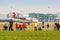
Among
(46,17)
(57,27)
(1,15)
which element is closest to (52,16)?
(46,17)

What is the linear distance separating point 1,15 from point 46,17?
28.7 m

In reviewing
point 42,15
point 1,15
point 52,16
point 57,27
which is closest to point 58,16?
point 52,16

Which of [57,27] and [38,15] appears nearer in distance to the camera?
[57,27]

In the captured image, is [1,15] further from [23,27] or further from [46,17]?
[23,27]

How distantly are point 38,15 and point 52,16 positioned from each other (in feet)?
37.8

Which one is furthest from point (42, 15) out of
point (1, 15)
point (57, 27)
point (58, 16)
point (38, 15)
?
point (57, 27)

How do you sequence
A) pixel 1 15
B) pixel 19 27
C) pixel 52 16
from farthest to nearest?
pixel 52 16 → pixel 1 15 → pixel 19 27

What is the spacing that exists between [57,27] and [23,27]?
435 cm

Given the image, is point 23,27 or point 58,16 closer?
point 23,27

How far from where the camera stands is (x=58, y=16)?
13225 centimetres

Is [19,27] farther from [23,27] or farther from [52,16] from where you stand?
[52,16]

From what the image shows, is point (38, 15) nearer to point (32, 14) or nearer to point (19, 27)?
point (32, 14)

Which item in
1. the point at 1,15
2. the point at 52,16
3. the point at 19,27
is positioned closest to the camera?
the point at 19,27

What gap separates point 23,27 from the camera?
31344 millimetres
